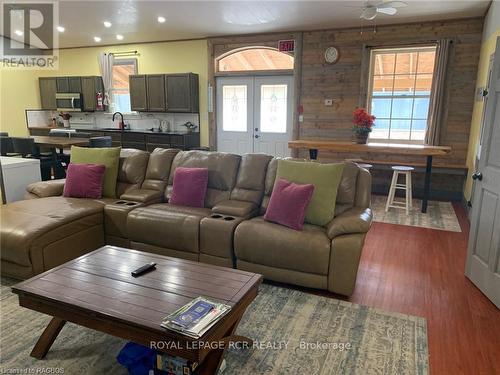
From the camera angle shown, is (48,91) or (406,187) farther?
(48,91)

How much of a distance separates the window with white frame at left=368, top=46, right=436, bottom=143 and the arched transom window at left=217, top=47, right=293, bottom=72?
5.41 ft

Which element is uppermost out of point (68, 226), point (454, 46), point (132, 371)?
point (454, 46)

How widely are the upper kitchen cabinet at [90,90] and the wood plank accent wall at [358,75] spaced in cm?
483

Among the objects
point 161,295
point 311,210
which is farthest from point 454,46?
point 161,295

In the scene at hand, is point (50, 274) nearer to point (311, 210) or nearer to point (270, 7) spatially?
point (311, 210)

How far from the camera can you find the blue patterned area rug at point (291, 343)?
6.35 feet

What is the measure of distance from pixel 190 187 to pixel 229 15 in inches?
132

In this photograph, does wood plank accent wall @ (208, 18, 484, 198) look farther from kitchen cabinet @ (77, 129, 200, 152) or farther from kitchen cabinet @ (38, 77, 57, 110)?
kitchen cabinet @ (38, 77, 57, 110)

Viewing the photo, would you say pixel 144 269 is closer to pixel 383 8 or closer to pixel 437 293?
pixel 437 293

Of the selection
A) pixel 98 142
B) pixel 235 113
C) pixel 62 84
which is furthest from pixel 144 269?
pixel 62 84

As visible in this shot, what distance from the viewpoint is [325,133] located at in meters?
6.48

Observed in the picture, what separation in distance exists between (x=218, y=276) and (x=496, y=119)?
2.39 m

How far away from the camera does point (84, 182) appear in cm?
366

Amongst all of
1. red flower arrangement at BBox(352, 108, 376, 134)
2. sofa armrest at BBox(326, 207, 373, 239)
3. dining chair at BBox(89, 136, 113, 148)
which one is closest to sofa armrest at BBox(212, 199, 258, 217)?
sofa armrest at BBox(326, 207, 373, 239)
